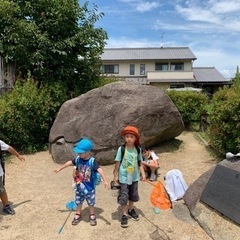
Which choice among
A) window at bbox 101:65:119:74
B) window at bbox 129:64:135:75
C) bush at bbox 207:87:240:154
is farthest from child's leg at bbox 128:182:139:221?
window at bbox 101:65:119:74

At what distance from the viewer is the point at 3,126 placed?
26.9 feet

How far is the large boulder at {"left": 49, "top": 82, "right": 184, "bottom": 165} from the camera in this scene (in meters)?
7.20

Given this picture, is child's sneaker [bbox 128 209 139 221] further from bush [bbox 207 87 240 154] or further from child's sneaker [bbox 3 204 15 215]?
bush [bbox 207 87 240 154]

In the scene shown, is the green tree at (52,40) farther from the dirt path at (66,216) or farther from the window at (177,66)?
the window at (177,66)

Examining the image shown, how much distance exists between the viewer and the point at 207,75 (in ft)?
106

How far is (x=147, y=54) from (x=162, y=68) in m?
2.48

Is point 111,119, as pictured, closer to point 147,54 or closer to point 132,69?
point 132,69

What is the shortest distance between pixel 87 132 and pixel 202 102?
6819 mm

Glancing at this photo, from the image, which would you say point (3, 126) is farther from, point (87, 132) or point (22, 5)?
point (22, 5)

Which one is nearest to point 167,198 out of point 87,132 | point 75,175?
point 75,175

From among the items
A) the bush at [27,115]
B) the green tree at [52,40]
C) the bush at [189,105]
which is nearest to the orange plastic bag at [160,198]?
the bush at [27,115]

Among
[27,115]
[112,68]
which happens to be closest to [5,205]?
[27,115]

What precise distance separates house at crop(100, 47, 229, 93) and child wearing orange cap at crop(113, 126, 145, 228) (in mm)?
24954

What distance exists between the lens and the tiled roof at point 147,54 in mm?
31328
